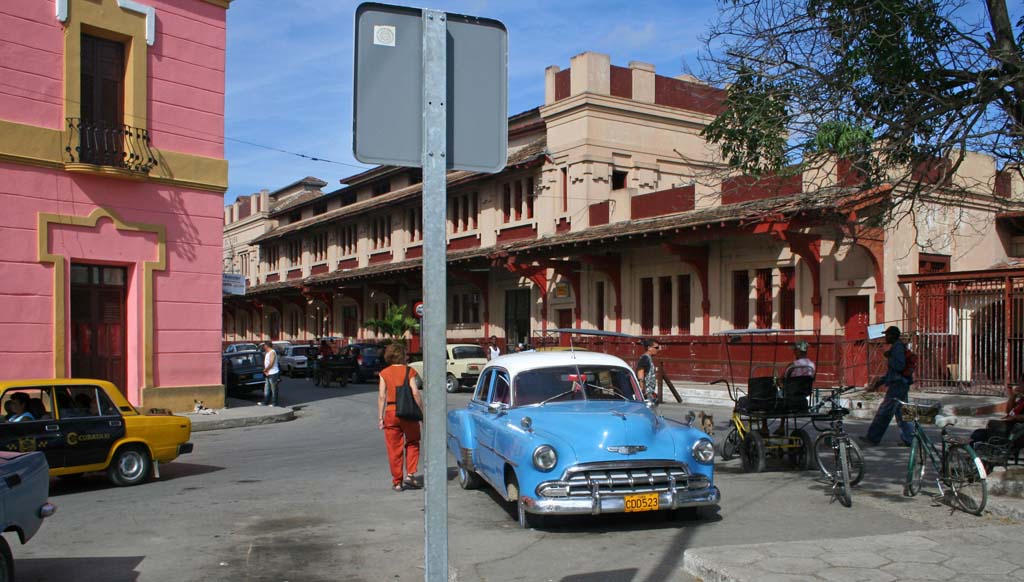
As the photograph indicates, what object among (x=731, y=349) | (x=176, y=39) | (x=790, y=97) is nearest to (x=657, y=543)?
(x=790, y=97)

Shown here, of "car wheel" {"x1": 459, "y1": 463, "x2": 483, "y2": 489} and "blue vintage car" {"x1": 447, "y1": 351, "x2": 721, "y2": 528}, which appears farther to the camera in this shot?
"car wheel" {"x1": 459, "y1": 463, "x2": 483, "y2": 489}

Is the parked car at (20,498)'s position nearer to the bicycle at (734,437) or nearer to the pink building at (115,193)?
the bicycle at (734,437)

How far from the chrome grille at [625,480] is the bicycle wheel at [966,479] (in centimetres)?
268

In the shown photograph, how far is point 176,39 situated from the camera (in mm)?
20891

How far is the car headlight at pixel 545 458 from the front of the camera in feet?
26.0

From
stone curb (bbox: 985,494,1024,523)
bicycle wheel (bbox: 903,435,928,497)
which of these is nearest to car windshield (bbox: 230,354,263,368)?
bicycle wheel (bbox: 903,435,928,497)

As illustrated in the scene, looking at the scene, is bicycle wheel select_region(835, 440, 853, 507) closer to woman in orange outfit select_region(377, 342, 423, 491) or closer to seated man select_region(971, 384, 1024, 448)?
seated man select_region(971, 384, 1024, 448)

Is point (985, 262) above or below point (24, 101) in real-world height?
below

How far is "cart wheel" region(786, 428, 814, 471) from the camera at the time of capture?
1157 cm

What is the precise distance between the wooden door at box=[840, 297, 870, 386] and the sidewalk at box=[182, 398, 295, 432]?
555 inches

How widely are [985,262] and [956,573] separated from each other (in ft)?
74.6

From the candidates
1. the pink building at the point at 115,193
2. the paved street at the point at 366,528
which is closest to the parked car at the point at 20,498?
the paved street at the point at 366,528

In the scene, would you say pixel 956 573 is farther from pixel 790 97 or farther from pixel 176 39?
pixel 176 39

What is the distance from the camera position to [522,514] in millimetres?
8438
